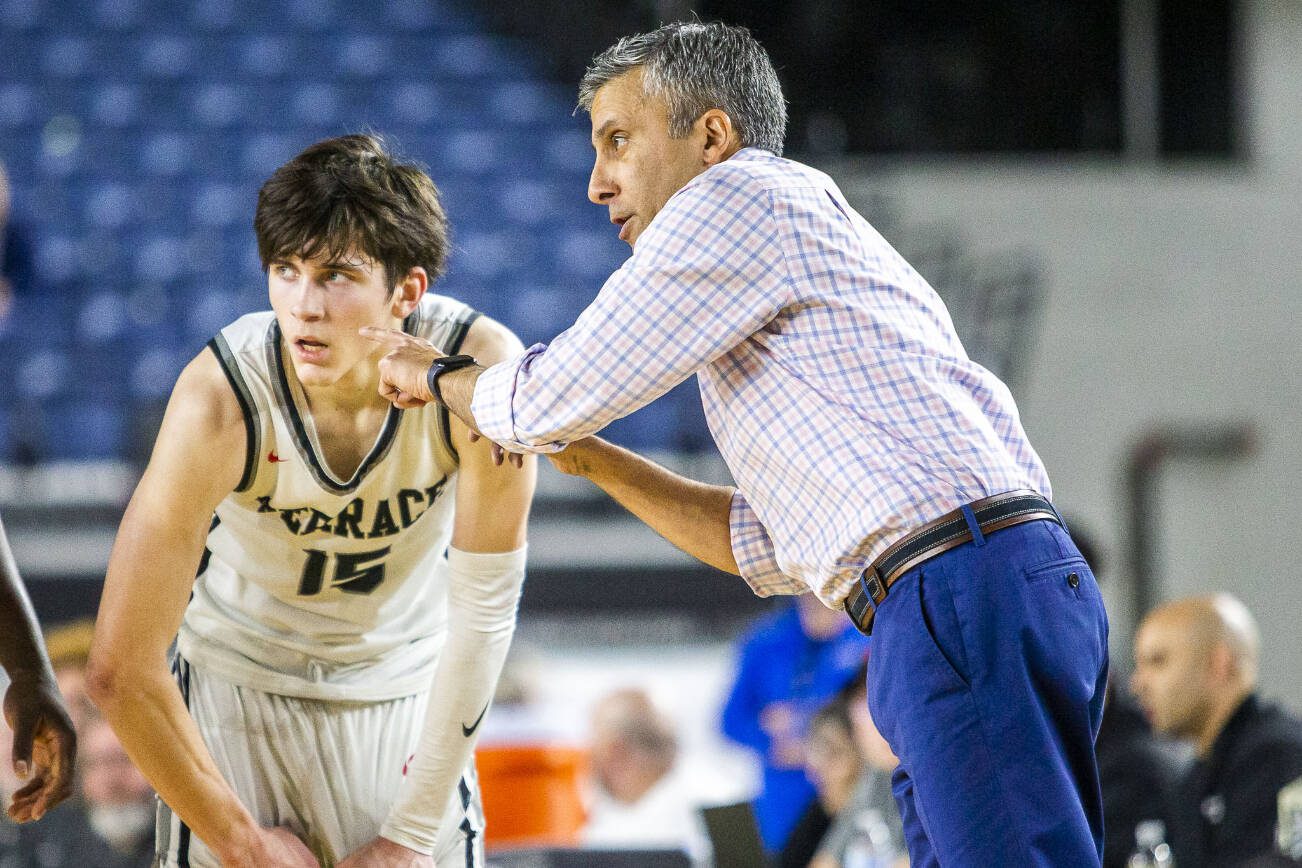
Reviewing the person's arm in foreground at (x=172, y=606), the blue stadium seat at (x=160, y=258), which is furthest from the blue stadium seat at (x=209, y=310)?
the person's arm in foreground at (x=172, y=606)

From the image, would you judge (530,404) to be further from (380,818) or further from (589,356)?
(380,818)

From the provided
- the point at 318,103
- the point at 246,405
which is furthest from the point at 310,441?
the point at 318,103

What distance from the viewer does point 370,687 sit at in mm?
2750

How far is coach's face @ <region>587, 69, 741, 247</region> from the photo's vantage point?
7.92 feet

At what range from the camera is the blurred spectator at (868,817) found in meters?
4.07

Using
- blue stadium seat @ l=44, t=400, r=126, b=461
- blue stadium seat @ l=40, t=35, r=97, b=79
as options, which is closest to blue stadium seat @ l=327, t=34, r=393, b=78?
blue stadium seat @ l=40, t=35, r=97, b=79

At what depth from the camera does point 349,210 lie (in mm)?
2475

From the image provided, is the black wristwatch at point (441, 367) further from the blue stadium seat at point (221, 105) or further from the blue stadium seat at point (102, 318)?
the blue stadium seat at point (221, 105)

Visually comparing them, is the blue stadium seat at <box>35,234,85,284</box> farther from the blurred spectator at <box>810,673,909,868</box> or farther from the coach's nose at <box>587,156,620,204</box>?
the coach's nose at <box>587,156,620,204</box>

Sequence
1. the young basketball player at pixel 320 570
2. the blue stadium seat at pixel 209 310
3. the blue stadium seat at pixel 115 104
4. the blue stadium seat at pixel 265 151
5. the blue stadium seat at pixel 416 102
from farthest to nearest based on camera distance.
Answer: the blue stadium seat at pixel 416 102, the blue stadium seat at pixel 115 104, the blue stadium seat at pixel 265 151, the blue stadium seat at pixel 209 310, the young basketball player at pixel 320 570

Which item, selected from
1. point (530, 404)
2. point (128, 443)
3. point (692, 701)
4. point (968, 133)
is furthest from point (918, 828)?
point (968, 133)

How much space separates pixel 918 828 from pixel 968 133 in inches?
311

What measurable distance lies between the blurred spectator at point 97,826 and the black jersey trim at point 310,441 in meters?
2.18

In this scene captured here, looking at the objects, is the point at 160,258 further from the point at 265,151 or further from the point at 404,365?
the point at 404,365
